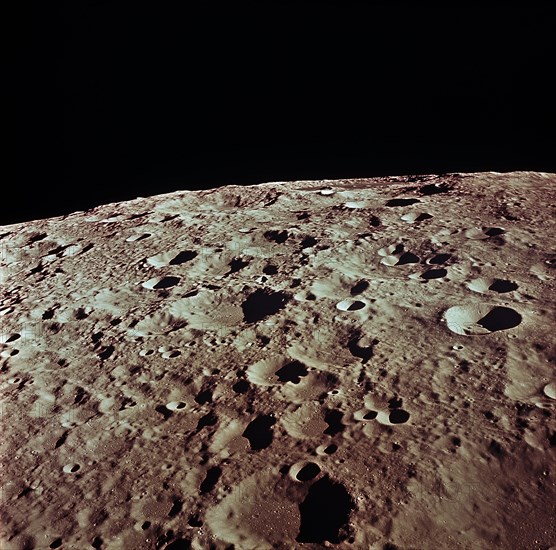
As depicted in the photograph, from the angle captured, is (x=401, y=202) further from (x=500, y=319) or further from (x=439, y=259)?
(x=500, y=319)

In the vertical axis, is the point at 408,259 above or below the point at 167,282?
above

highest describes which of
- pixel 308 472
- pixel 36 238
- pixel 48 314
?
pixel 308 472

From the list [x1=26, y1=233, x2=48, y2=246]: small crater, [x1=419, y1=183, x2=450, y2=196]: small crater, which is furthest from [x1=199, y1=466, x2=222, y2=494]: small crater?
[x1=26, y1=233, x2=48, y2=246]: small crater

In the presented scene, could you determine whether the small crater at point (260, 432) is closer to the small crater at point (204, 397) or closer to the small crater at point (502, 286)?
the small crater at point (204, 397)

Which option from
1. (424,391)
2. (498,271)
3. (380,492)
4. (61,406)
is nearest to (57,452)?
(61,406)

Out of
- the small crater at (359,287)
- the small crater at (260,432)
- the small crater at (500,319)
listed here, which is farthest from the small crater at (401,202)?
the small crater at (260,432)

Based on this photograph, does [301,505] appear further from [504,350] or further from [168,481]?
[504,350]

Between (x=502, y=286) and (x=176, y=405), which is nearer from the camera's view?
(x=176, y=405)

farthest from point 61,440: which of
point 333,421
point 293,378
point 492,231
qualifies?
point 492,231
